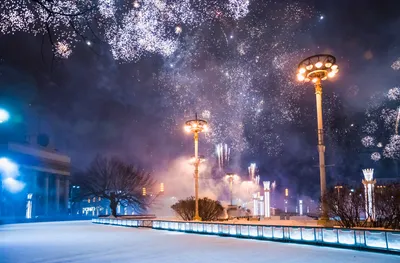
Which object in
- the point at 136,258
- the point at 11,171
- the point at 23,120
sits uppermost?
the point at 23,120

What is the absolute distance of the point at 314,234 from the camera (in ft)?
54.4

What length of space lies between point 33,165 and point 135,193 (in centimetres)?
2156

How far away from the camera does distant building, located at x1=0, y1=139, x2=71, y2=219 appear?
2271 inches

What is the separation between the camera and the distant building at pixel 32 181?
5769 cm

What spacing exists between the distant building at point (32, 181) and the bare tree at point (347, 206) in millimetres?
42970

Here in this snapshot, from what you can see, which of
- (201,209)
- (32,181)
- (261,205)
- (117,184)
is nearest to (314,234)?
(201,209)

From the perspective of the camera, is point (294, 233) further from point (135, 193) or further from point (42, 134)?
point (42, 134)

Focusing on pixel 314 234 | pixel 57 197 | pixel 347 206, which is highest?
pixel 347 206

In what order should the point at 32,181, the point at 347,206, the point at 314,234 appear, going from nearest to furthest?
1. the point at 314,234
2. the point at 347,206
3. the point at 32,181

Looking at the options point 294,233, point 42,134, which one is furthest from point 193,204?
point 42,134

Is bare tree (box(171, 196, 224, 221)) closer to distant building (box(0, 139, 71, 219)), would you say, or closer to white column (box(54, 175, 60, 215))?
distant building (box(0, 139, 71, 219))

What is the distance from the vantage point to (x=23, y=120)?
66.3 meters

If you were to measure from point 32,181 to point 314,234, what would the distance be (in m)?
59.3

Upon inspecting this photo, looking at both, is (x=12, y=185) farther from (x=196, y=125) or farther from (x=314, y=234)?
(x=314, y=234)
